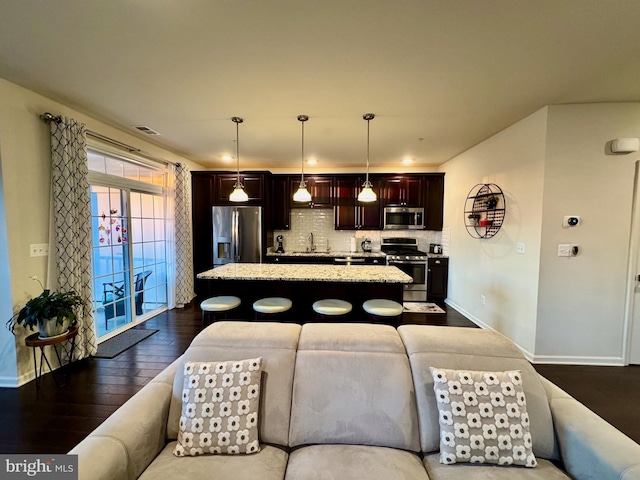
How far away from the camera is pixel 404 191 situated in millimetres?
5246

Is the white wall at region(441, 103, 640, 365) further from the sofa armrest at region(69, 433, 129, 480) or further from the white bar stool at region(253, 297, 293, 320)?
the sofa armrest at region(69, 433, 129, 480)

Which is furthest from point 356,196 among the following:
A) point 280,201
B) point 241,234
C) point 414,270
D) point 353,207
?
point 241,234

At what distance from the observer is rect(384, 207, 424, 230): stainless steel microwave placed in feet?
17.3

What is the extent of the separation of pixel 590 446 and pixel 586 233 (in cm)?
247

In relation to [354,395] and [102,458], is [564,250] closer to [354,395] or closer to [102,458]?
[354,395]

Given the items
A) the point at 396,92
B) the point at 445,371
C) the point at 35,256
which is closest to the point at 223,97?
the point at 396,92

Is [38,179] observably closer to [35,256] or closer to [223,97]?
[35,256]

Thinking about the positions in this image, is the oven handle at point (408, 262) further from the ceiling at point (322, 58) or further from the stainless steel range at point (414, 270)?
the ceiling at point (322, 58)

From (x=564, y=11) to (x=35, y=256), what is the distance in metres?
4.49

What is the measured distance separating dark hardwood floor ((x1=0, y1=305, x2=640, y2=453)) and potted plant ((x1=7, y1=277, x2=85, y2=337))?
52cm

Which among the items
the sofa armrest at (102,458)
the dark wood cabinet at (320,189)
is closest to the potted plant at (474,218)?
the dark wood cabinet at (320,189)

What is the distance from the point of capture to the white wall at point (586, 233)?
260 cm

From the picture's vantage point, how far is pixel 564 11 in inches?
58.9

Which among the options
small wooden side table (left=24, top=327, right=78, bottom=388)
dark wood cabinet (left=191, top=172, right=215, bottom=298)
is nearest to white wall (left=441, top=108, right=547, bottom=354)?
dark wood cabinet (left=191, top=172, right=215, bottom=298)
